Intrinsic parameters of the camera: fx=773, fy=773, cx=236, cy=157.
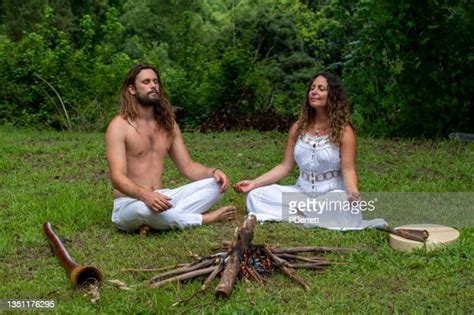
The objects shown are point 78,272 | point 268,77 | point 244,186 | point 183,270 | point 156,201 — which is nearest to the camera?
point 78,272

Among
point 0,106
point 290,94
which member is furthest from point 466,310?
point 290,94

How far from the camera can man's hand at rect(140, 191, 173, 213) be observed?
5.39 m

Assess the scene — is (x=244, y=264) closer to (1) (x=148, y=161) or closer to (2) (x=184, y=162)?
(1) (x=148, y=161)

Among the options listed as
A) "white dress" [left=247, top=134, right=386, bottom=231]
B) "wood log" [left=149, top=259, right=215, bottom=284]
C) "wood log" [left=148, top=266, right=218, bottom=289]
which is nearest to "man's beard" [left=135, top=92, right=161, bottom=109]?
"white dress" [left=247, top=134, right=386, bottom=231]

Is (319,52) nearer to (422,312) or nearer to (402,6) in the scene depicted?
(402,6)

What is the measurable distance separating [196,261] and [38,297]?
0.94m

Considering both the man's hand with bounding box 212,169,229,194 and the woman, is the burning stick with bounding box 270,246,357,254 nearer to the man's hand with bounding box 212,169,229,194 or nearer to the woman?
the woman

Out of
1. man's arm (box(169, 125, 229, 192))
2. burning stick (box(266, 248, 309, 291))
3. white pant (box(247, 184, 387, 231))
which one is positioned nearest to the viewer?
burning stick (box(266, 248, 309, 291))

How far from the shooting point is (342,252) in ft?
16.5

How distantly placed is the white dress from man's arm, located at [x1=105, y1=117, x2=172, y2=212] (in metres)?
0.91

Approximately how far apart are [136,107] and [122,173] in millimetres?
590

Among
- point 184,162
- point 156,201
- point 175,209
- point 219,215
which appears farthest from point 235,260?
point 184,162

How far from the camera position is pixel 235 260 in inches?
176

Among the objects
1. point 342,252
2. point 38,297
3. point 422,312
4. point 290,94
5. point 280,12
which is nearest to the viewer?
point 422,312
